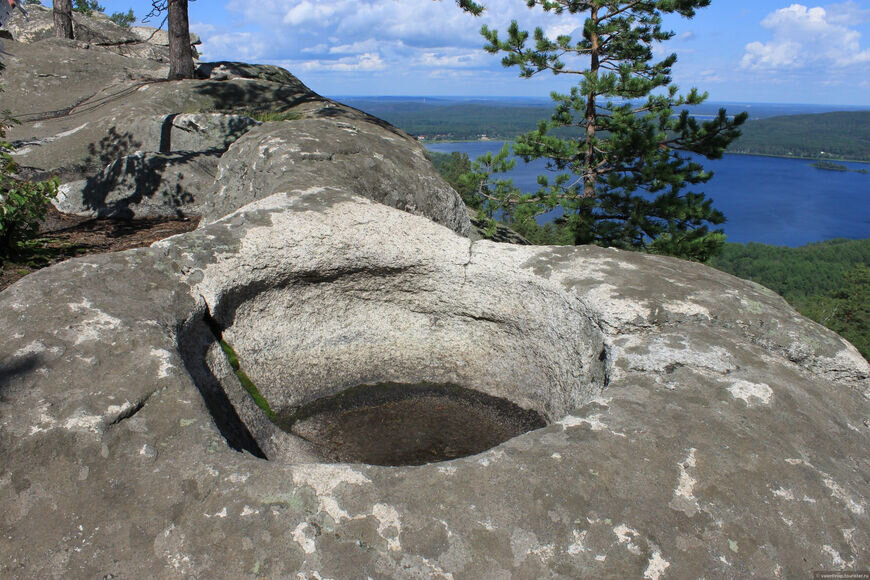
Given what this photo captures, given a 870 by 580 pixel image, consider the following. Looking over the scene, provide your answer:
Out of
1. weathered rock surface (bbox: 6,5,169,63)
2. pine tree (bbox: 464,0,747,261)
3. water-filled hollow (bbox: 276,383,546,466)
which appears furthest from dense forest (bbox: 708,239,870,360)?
weathered rock surface (bbox: 6,5,169,63)

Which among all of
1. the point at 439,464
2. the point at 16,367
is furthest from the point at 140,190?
the point at 439,464

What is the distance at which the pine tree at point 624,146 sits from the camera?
1089 centimetres

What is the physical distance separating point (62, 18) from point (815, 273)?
67403 mm

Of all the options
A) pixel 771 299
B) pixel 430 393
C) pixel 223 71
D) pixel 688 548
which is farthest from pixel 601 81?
pixel 688 548

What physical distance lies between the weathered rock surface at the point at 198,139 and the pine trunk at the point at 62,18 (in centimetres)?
330

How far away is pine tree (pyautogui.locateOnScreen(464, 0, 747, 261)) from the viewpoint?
429 inches

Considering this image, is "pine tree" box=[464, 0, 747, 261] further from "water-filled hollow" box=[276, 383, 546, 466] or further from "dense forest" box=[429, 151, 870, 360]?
"dense forest" box=[429, 151, 870, 360]

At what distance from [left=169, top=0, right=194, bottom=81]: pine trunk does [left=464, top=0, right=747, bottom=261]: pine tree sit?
657 cm

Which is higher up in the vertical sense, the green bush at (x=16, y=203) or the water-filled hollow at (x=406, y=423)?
the green bush at (x=16, y=203)

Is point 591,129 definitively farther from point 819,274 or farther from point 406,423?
point 819,274

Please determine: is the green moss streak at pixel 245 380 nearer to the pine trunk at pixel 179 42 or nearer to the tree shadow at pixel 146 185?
the tree shadow at pixel 146 185

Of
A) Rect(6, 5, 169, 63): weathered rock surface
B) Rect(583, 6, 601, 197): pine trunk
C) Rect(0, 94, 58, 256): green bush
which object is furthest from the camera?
Rect(6, 5, 169, 63): weathered rock surface

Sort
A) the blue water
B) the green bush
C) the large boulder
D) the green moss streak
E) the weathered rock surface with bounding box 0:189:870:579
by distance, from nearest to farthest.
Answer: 1. the weathered rock surface with bounding box 0:189:870:579
2. the green moss streak
3. the green bush
4. the large boulder
5. the blue water

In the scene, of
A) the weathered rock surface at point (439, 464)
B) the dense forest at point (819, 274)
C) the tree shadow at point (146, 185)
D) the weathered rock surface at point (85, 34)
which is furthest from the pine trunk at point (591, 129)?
the dense forest at point (819, 274)
